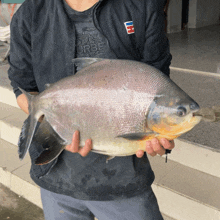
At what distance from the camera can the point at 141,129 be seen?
0.85 metres

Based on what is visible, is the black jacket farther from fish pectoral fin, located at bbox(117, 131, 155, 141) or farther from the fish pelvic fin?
fish pectoral fin, located at bbox(117, 131, 155, 141)

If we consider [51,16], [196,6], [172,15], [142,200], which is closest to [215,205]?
[142,200]

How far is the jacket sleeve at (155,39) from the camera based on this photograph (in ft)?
3.54

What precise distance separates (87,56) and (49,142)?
365 mm

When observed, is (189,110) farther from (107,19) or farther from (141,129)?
(107,19)

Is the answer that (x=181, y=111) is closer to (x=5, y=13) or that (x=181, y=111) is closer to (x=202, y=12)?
(x=5, y=13)

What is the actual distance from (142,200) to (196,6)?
8.55 metres

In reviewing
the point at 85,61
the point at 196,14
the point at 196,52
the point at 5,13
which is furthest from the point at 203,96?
the point at 196,14

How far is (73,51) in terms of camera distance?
3.61 feet

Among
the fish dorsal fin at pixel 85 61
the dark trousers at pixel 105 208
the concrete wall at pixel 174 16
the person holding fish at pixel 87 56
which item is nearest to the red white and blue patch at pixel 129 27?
the person holding fish at pixel 87 56

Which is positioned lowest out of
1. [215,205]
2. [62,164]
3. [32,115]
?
[215,205]

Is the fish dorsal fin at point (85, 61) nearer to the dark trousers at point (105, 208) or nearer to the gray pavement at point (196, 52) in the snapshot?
the dark trousers at point (105, 208)

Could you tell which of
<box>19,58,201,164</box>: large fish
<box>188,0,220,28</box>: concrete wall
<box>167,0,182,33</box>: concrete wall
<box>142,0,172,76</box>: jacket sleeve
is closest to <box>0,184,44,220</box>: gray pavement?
<box>19,58,201,164</box>: large fish

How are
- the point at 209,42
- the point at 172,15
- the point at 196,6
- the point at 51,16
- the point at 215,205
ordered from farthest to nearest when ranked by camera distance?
the point at 196,6 < the point at 172,15 < the point at 209,42 < the point at 215,205 < the point at 51,16
